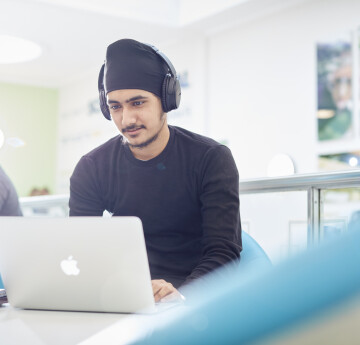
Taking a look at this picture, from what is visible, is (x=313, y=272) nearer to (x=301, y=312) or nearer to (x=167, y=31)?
(x=301, y=312)

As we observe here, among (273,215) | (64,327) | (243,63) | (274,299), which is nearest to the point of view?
(274,299)

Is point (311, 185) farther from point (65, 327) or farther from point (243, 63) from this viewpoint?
point (243, 63)

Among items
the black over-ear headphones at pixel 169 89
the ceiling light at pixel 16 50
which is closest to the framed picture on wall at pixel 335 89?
the black over-ear headphones at pixel 169 89

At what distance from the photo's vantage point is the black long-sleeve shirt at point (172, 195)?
139 centimetres

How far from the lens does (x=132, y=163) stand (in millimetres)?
1506

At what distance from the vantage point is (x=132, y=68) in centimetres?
146

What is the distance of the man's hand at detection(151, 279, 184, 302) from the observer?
3.25ft

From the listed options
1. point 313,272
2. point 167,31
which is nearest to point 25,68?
point 167,31

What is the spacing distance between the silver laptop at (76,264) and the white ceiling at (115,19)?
4.67 m

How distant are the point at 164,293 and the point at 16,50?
6442 mm

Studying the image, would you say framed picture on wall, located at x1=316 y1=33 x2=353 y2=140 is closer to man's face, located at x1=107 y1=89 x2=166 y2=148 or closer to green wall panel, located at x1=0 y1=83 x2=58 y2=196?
man's face, located at x1=107 y1=89 x2=166 y2=148

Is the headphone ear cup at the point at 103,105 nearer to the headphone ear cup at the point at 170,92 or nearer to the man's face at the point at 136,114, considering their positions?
the man's face at the point at 136,114

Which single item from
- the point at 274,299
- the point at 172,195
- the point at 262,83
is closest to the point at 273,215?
the point at 172,195

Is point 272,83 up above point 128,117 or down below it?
above
